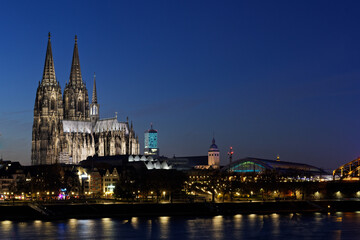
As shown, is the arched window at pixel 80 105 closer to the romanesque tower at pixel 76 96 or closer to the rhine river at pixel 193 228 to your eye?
the romanesque tower at pixel 76 96

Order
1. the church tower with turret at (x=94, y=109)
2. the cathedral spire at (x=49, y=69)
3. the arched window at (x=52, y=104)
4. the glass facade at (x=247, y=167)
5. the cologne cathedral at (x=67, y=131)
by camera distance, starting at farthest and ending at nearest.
→ the church tower with turret at (x=94, y=109) → the arched window at (x=52, y=104) → the cathedral spire at (x=49, y=69) → the cologne cathedral at (x=67, y=131) → the glass facade at (x=247, y=167)

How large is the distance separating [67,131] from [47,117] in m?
6.07

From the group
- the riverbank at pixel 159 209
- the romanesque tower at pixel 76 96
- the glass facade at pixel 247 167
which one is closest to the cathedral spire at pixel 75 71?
the romanesque tower at pixel 76 96

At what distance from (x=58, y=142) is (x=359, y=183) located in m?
72.1

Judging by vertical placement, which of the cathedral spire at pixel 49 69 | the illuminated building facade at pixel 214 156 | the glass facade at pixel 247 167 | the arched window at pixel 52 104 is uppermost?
the cathedral spire at pixel 49 69

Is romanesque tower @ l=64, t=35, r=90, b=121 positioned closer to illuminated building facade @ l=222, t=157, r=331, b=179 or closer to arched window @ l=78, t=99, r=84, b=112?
arched window @ l=78, t=99, r=84, b=112

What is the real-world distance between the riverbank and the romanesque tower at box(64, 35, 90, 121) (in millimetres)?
81083

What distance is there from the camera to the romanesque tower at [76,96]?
6491 inches

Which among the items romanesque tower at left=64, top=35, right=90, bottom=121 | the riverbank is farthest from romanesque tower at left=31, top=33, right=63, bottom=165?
the riverbank

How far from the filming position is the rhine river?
6231 centimetres

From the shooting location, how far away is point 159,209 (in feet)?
283

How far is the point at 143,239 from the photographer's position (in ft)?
197

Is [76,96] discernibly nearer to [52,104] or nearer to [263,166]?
[52,104]

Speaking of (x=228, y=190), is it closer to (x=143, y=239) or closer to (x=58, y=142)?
(x=143, y=239)
